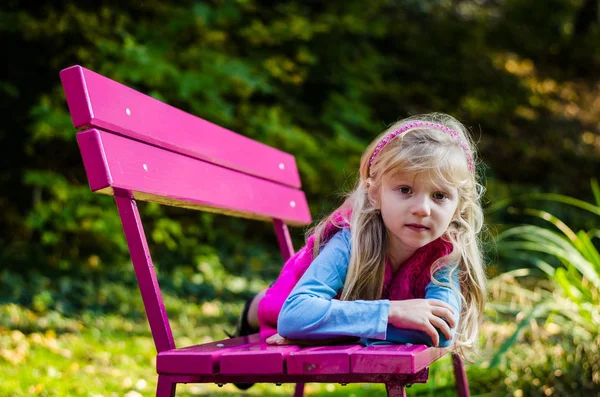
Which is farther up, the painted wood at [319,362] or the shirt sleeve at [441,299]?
the shirt sleeve at [441,299]

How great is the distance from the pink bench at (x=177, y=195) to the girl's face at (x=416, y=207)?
0.95 feet

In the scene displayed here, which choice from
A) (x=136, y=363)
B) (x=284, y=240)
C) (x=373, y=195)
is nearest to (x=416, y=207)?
(x=373, y=195)

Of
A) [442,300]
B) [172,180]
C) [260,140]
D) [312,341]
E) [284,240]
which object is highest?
[260,140]

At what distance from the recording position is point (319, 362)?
61.3 inches

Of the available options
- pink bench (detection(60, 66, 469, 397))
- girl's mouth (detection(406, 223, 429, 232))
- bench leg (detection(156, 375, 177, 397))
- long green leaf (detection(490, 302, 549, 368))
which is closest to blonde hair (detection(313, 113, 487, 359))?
girl's mouth (detection(406, 223, 429, 232))

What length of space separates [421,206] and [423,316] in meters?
0.27

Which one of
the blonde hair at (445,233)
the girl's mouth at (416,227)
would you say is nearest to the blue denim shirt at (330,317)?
the blonde hair at (445,233)

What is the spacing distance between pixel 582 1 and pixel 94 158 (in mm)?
11456

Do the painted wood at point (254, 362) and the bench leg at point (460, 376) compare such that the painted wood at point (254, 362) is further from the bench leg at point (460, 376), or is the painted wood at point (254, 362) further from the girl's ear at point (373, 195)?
the bench leg at point (460, 376)

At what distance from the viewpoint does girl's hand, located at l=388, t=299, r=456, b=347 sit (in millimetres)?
1728

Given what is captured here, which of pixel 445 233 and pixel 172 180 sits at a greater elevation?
pixel 172 180

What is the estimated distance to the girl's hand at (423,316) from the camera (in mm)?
1728

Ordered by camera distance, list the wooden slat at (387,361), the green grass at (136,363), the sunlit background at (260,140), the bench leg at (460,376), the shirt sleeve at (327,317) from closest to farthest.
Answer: the wooden slat at (387,361) → the shirt sleeve at (327,317) → the bench leg at (460,376) → the green grass at (136,363) → the sunlit background at (260,140)

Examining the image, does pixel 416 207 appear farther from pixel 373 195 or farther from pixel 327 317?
pixel 327 317
